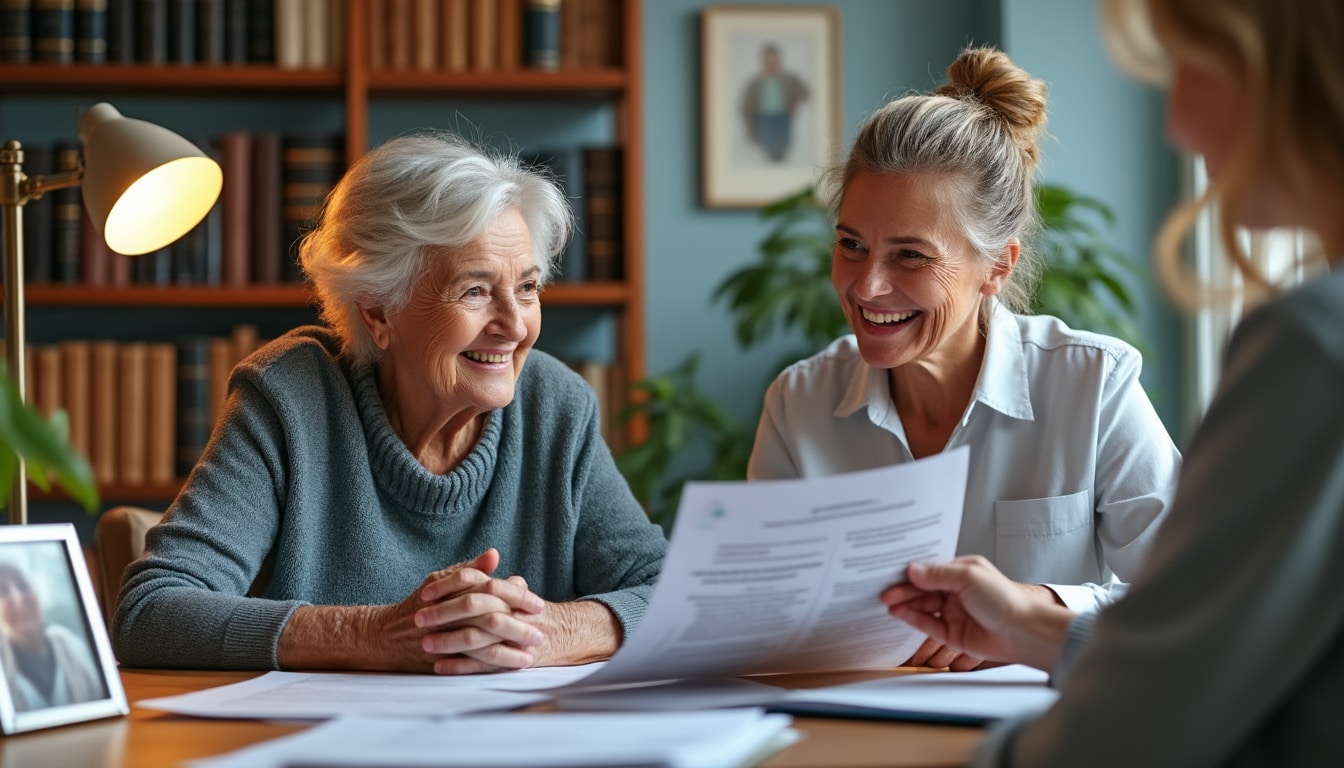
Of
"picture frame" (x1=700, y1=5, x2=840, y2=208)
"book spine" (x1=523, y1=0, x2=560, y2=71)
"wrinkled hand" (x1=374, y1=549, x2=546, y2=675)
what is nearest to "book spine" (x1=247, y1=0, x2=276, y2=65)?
"book spine" (x1=523, y1=0, x2=560, y2=71)

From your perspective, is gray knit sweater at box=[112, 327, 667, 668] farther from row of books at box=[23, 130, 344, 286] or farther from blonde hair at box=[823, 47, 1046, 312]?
row of books at box=[23, 130, 344, 286]

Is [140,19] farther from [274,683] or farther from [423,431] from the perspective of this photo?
[274,683]

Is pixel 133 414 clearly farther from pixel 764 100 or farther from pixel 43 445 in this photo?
pixel 43 445

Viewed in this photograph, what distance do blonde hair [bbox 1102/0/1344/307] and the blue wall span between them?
8.60 ft

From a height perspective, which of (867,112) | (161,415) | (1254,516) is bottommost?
(161,415)

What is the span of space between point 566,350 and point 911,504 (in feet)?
7.79

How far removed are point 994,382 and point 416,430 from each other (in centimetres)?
79

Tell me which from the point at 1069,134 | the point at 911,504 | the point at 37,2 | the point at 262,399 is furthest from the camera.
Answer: the point at 1069,134

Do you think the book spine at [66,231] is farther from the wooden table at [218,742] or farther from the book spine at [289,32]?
the wooden table at [218,742]

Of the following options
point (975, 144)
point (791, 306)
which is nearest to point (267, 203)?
point (791, 306)

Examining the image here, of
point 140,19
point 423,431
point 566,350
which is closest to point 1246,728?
point 423,431

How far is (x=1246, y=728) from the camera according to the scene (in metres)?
0.74

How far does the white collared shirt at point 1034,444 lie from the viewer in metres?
1.69

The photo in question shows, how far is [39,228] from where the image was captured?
10.1 ft
